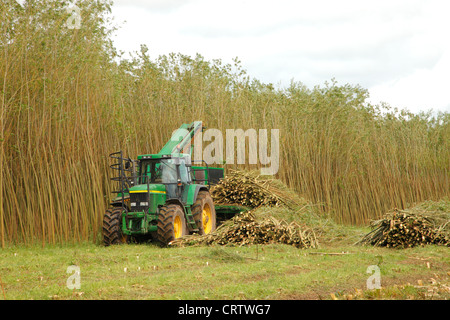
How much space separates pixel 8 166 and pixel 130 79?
455 centimetres

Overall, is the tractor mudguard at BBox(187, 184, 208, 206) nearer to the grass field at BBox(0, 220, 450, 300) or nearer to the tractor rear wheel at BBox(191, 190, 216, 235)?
the tractor rear wheel at BBox(191, 190, 216, 235)

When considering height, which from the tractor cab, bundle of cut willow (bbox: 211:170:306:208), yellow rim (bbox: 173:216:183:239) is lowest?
yellow rim (bbox: 173:216:183:239)

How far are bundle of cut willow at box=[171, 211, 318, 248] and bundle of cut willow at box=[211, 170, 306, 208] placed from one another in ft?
6.79

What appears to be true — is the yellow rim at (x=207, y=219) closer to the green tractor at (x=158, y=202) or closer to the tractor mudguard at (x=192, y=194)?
the green tractor at (x=158, y=202)

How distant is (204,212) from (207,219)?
0.69ft

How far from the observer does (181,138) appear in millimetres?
11898

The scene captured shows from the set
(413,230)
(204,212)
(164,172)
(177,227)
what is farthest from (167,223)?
(413,230)

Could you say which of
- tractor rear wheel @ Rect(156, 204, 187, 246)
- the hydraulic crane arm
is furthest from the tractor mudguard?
the hydraulic crane arm

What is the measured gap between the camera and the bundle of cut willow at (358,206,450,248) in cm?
915

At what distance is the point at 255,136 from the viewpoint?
1484 cm

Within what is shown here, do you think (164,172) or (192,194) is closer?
(164,172)

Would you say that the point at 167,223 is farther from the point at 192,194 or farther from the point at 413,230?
the point at 413,230

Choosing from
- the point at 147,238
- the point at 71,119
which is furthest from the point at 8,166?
the point at 147,238
